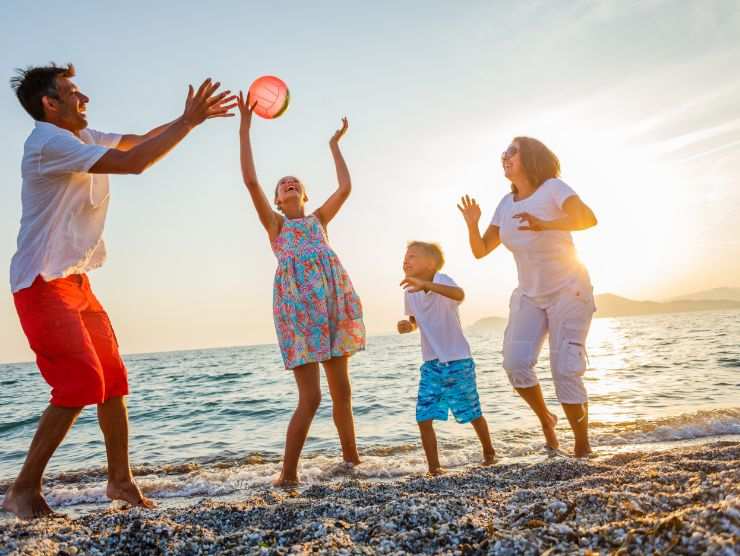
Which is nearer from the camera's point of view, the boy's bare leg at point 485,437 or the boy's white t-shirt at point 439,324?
the boy's bare leg at point 485,437

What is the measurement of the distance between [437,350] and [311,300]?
1160 mm

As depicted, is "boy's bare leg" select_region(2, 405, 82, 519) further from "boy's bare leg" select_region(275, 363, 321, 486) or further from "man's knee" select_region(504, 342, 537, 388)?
"man's knee" select_region(504, 342, 537, 388)

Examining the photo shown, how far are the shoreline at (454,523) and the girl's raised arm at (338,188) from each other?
97.2 inches

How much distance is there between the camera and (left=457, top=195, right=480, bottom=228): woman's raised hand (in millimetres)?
5094

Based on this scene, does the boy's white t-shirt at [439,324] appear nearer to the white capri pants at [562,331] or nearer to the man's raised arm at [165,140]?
the white capri pants at [562,331]

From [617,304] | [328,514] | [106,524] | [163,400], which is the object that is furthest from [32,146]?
[617,304]

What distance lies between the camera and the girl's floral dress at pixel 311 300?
15.2ft

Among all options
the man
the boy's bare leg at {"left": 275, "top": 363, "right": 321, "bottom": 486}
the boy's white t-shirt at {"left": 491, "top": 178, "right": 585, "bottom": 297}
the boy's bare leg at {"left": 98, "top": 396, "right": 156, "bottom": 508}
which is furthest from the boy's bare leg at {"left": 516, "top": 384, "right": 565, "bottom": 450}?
the man

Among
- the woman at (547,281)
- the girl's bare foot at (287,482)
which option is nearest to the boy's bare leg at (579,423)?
the woman at (547,281)

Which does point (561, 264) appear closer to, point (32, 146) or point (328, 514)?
point (328, 514)

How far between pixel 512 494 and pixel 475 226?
257 cm

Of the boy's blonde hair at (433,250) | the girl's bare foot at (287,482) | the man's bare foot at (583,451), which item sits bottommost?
the girl's bare foot at (287,482)

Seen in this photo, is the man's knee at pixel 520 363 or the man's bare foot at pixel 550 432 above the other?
the man's knee at pixel 520 363

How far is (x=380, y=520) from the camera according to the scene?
259 centimetres
